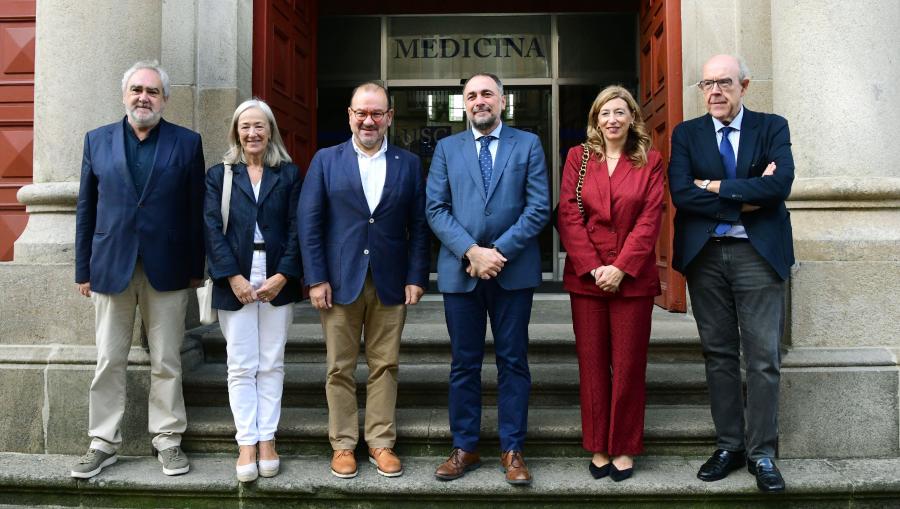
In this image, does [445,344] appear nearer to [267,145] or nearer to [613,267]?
[613,267]

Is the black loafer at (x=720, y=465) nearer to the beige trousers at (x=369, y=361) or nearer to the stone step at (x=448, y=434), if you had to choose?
the stone step at (x=448, y=434)

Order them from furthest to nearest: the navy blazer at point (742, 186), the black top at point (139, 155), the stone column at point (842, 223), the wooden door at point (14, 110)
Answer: the wooden door at point (14, 110)
the stone column at point (842, 223)
the black top at point (139, 155)
the navy blazer at point (742, 186)

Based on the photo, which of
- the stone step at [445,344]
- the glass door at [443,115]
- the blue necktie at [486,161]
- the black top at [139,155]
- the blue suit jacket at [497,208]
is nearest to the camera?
the blue suit jacket at [497,208]

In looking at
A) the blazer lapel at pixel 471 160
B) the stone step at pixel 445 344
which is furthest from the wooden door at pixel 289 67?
the blazer lapel at pixel 471 160

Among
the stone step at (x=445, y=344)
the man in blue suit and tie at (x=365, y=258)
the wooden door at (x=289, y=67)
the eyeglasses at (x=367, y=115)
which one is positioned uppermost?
the wooden door at (x=289, y=67)

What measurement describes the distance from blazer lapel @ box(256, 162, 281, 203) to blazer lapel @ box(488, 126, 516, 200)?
1173 mm

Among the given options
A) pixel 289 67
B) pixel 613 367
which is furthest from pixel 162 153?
pixel 289 67

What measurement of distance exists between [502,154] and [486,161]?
0.32ft

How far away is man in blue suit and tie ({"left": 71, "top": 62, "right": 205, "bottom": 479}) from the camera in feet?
12.1

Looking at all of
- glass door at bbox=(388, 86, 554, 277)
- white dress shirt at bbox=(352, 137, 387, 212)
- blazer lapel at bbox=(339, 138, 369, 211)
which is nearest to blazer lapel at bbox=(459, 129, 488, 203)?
white dress shirt at bbox=(352, 137, 387, 212)

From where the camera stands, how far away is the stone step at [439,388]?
14.3 ft

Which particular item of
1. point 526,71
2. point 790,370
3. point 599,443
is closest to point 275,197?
point 599,443

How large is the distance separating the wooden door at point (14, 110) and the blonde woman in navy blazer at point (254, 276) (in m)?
3.13

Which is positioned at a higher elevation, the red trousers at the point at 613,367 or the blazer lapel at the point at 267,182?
the blazer lapel at the point at 267,182
